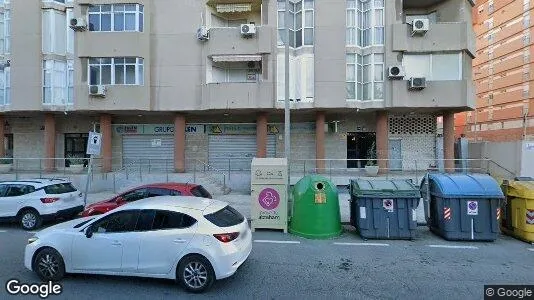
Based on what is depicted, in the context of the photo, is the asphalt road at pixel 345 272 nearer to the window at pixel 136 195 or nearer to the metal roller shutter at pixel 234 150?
the window at pixel 136 195

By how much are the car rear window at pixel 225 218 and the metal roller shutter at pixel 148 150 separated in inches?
562

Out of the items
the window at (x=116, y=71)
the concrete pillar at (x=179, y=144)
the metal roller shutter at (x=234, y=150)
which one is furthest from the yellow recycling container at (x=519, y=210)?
the window at (x=116, y=71)

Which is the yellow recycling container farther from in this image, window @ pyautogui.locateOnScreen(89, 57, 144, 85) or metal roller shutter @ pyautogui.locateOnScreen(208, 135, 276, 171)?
window @ pyautogui.locateOnScreen(89, 57, 144, 85)

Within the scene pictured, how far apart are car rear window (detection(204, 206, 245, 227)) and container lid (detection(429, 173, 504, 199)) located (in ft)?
16.3

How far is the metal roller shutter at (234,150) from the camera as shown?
736 inches

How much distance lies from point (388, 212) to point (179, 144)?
12732 mm

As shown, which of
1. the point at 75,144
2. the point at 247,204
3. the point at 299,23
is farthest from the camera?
the point at 75,144

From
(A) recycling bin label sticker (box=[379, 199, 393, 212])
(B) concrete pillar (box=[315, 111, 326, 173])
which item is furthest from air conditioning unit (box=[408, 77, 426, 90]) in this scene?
(A) recycling bin label sticker (box=[379, 199, 393, 212])

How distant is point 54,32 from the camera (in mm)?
17547

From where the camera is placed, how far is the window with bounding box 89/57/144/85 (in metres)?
16.5

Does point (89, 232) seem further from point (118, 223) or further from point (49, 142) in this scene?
point (49, 142)

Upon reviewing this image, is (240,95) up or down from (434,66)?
down

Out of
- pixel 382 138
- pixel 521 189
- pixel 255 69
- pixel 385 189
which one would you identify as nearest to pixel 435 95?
pixel 382 138

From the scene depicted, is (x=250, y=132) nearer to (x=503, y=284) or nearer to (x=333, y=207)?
(x=333, y=207)
